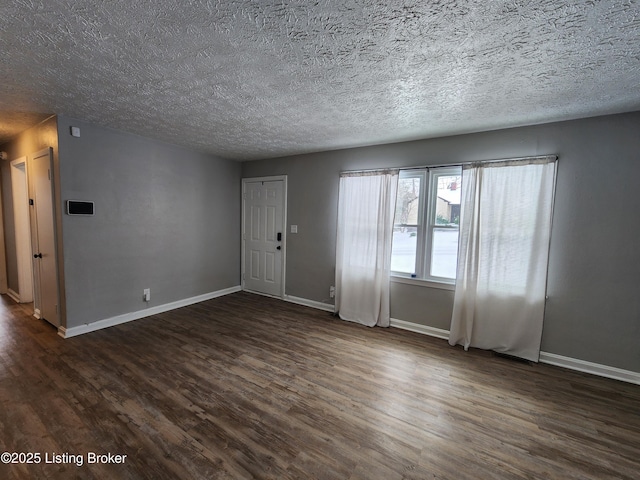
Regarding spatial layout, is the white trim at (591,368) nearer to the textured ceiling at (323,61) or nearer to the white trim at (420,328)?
the white trim at (420,328)

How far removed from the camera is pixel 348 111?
259cm

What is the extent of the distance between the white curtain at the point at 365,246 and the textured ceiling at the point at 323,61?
0.96m

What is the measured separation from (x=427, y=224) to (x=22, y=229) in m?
5.80

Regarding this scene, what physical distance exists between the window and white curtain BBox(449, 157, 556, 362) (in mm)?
171

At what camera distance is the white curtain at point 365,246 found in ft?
12.0

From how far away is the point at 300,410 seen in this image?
6.85ft

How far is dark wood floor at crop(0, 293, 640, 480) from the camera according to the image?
164 cm

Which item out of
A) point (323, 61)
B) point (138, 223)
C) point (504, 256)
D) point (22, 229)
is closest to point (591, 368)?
point (504, 256)

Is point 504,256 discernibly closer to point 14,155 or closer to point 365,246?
point 365,246

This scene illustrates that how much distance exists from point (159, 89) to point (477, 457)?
3.51 metres

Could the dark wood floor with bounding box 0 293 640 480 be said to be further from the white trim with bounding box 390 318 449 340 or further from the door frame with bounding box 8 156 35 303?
the door frame with bounding box 8 156 35 303

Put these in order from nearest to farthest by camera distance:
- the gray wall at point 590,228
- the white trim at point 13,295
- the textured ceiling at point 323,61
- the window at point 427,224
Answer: the textured ceiling at point 323,61 < the gray wall at point 590,228 < the window at point 427,224 < the white trim at point 13,295

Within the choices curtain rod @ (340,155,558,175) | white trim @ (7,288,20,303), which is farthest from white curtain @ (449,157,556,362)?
white trim @ (7,288,20,303)

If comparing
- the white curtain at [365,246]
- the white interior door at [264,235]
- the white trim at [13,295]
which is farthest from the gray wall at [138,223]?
the white curtain at [365,246]
